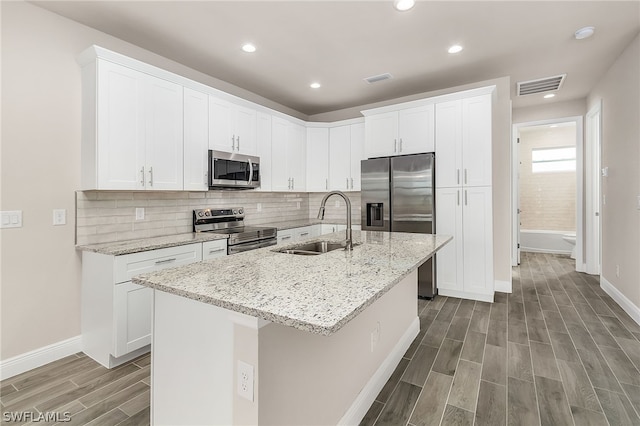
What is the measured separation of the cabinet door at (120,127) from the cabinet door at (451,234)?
3.24 metres

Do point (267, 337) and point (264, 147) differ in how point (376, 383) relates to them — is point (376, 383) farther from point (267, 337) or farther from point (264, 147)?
point (264, 147)

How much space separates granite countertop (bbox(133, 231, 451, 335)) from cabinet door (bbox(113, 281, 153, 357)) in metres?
1.11

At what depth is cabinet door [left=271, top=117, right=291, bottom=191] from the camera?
4.19 metres

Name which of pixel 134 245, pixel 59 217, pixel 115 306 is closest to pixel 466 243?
pixel 134 245

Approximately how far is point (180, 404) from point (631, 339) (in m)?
3.46

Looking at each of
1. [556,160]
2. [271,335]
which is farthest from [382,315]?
[556,160]

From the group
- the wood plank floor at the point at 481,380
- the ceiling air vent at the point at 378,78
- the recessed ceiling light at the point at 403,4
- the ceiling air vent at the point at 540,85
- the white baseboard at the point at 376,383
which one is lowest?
the wood plank floor at the point at 481,380

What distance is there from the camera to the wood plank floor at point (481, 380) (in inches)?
68.4

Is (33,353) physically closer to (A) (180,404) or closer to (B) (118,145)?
(B) (118,145)

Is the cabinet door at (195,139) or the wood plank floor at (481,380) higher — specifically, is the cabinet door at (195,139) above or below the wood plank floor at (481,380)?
above

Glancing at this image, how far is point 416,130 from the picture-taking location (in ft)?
12.8

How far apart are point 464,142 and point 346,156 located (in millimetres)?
1691

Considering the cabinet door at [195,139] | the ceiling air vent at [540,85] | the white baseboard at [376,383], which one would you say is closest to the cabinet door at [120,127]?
the cabinet door at [195,139]

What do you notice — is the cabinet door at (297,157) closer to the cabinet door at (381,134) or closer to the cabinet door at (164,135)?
the cabinet door at (381,134)
